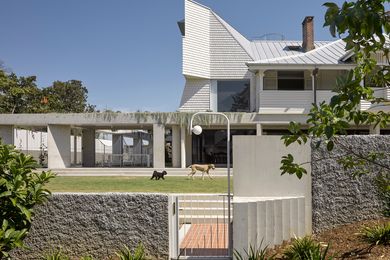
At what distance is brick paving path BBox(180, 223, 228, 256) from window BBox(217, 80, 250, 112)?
1815 centimetres

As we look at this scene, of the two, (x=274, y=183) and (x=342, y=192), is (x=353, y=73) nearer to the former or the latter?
(x=274, y=183)

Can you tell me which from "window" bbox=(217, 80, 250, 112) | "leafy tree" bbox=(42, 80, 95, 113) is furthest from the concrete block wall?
"leafy tree" bbox=(42, 80, 95, 113)

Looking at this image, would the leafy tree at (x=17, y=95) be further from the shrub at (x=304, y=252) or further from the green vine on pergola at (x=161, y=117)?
the shrub at (x=304, y=252)

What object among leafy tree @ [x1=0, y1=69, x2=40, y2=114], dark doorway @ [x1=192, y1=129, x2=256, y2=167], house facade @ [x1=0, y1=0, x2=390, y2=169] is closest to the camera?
house facade @ [x1=0, y1=0, x2=390, y2=169]

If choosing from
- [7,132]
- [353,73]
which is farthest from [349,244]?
[7,132]

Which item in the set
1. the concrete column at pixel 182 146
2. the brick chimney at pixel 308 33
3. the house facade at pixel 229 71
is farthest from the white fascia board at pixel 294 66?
the concrete column at pixel 182 146

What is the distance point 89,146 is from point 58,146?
5364 millimetres

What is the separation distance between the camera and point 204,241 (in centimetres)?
727

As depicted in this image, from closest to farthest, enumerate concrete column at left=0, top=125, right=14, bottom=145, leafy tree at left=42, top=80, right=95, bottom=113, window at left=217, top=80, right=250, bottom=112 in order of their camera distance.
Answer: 1. concrete column at left=0, top=125, right=14, bottom=145
2. window at left=217, top=80, right=250, bottom=112
3. leafy tree at left=42, top=80, right=95, bottom=113

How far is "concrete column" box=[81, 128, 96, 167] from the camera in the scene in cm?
3066

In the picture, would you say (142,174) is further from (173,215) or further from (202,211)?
(173,215)

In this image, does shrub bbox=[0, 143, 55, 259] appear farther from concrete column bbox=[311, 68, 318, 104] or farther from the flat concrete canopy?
concrete column bbox=[311, 68, 318, 104]

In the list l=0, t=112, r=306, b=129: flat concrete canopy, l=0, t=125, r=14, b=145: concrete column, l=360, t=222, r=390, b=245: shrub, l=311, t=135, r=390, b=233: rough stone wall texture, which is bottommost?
l=360, t=222, r=390, b=245: shrub

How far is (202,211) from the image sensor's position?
9164 millimetres
